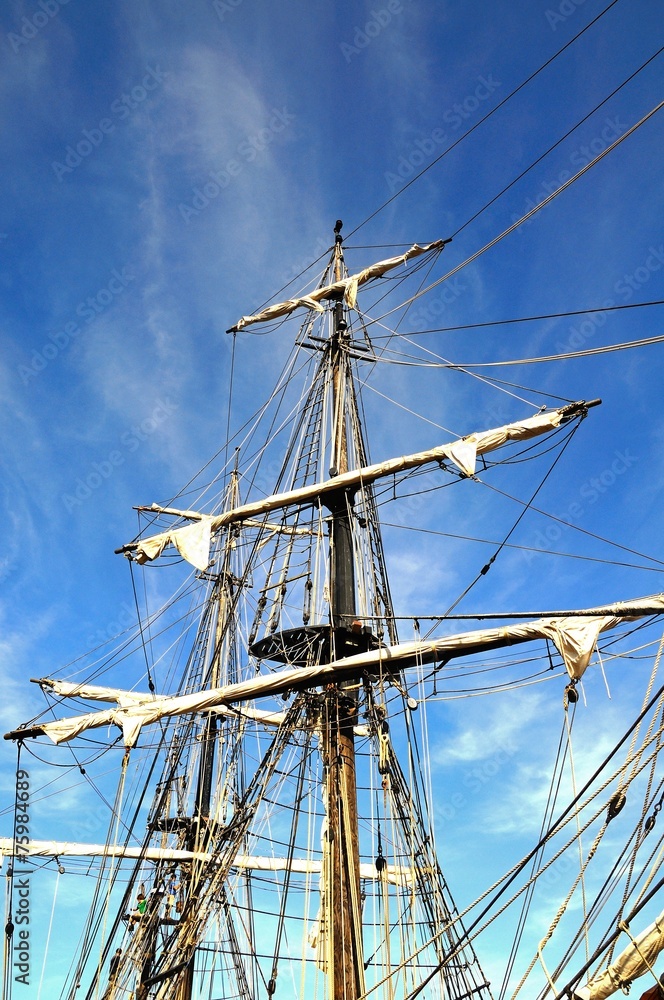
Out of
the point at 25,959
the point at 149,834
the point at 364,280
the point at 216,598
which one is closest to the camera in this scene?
the point at 25,959

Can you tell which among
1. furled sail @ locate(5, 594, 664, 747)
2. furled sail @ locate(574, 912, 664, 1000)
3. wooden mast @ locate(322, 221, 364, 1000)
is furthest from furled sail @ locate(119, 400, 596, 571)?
furled sail @ locate(574, 912, 664, 1000)

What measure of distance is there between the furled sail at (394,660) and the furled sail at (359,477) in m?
2.97

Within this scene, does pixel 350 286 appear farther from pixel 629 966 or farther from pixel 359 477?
pixel 629 966

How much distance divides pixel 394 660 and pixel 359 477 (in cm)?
407

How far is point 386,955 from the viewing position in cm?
1118

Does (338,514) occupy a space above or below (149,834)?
above

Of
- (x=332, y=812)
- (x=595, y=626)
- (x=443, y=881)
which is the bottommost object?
(x=443, y=881)

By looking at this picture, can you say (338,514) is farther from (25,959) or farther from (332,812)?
(25,959)

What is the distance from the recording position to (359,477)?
16.3m

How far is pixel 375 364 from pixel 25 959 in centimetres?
1580

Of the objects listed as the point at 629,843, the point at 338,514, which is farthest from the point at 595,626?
the point at 338,514

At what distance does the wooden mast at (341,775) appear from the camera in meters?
11.2

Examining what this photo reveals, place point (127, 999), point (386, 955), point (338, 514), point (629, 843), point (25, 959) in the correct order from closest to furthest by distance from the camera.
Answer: point (629, 843), point (386, 955), point (338, 514), point (25, 959), point (127, 999)

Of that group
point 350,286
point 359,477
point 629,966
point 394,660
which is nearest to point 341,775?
point 394,660
